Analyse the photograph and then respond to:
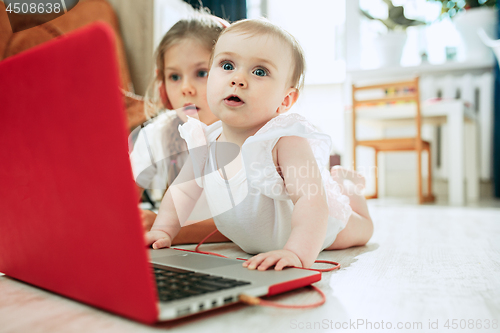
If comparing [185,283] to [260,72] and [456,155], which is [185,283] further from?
[456,155]

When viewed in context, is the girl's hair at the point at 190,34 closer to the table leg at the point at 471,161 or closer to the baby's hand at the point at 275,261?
the baby's hand at the point at 275,261

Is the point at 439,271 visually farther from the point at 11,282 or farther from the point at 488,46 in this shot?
the point at 488,46

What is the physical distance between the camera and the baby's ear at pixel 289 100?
2.68 feet

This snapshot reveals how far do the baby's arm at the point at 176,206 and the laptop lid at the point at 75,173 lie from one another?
344mm

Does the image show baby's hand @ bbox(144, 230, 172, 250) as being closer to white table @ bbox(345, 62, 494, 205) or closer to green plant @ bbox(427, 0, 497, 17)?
white table @ bbox(345, 62, 494, 205)

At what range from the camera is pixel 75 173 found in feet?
1.24

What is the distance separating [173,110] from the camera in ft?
4.00

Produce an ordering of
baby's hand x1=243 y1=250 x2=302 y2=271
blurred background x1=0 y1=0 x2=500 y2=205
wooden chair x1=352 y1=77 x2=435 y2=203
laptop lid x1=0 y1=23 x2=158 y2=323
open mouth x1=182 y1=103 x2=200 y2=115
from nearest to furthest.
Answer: laptop lid x1=0 y1=23 x2=158 y2=323, baby's hand x1=243 y1=250 x2=302 y2=271, open mouth x1=182 y1=103 x2=200 y2=115, wooden chair x1=352 y1=77 x2=435 y2=203, blurred background x1=0 y1=0 x2=500 y2=205

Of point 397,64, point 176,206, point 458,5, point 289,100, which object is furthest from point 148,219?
point 458,5

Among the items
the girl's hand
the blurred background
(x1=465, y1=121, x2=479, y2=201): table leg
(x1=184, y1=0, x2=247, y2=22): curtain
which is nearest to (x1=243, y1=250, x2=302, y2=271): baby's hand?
the girl's hand

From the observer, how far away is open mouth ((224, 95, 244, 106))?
731 millimetres

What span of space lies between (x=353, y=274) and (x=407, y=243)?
42cm

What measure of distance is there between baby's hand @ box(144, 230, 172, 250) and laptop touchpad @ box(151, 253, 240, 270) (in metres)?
0.12

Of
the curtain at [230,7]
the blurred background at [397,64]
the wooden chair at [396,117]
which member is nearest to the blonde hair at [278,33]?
the wooden chair at [396,117]
